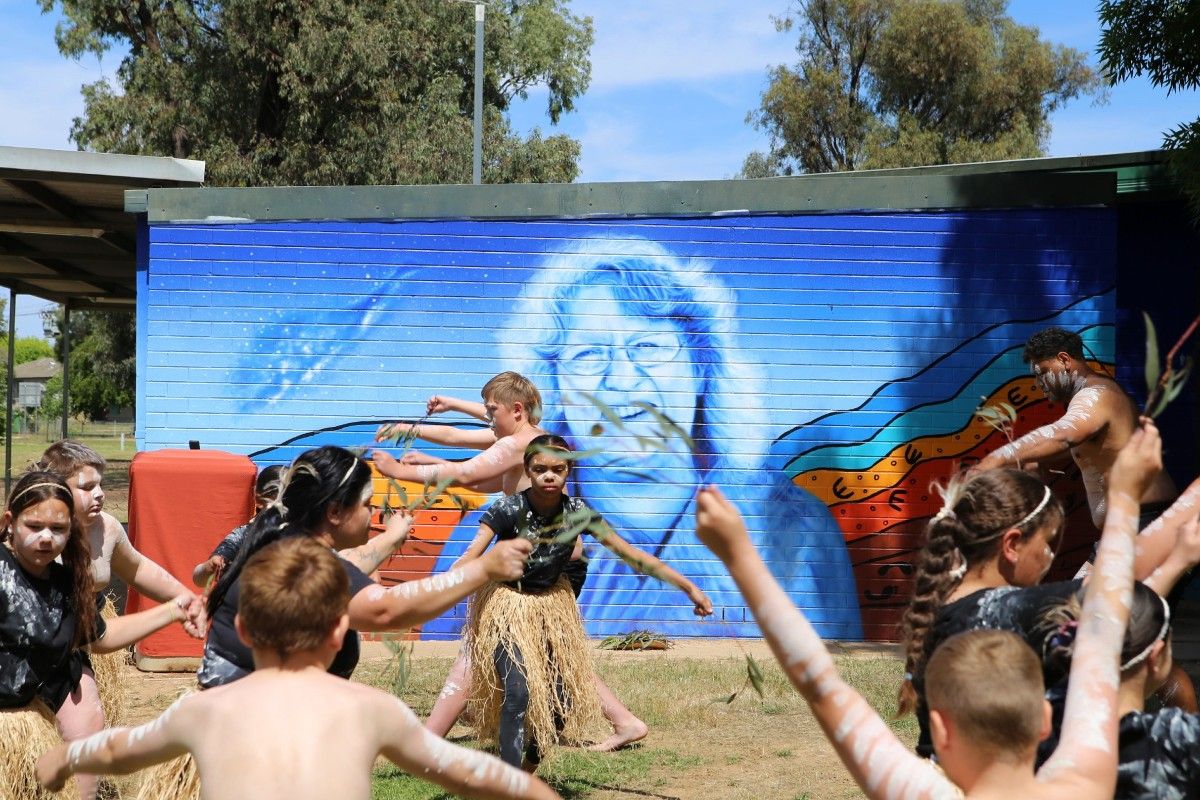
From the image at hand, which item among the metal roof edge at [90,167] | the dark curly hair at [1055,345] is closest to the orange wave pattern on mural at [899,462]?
the dark curly hair at [1055,345]

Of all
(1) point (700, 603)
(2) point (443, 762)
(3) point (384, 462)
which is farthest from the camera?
(1) point (700, 603)

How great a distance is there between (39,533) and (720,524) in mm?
3028

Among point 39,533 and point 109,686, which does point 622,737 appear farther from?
point 39,533

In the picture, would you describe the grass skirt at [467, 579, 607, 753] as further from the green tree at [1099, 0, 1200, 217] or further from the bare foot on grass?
the green tree at [1099, 0, 1200, 217]

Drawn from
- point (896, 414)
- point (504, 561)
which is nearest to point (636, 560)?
point (504, 561)

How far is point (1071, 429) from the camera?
571cm

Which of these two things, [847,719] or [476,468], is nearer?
[847,719]

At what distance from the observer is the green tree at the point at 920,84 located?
121 ft

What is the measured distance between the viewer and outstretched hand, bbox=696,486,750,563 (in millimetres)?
2195

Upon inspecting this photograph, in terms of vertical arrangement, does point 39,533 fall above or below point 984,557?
below

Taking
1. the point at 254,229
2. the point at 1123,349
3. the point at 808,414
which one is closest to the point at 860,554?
the point at 808,414

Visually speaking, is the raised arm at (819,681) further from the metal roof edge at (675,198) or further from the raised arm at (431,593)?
the metal roof edge at (675,198)

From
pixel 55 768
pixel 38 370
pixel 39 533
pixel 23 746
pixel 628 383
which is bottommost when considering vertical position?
pixel 23 746

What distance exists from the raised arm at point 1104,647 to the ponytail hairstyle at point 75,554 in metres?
3.48
